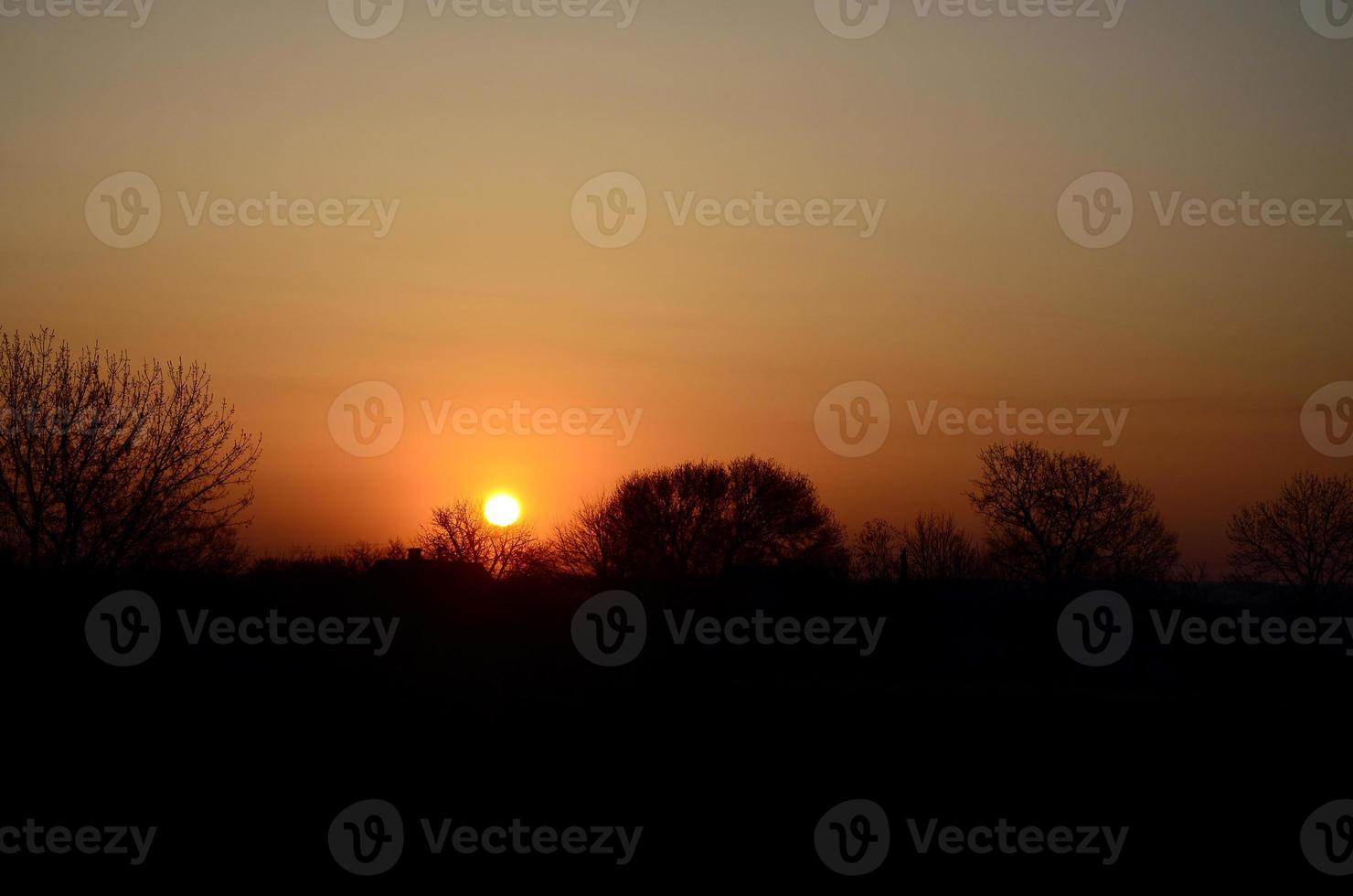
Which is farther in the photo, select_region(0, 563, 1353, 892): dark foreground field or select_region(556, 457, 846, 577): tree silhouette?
select_region(556, 457, 846, 577): tree silhouette

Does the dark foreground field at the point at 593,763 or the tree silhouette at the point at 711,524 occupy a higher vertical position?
the tree silhouette at the point at 711,524

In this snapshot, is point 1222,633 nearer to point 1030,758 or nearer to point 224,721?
point 1030,758

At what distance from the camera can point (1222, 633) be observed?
4766cm

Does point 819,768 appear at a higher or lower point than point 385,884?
higher

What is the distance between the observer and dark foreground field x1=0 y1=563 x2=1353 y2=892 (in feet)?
53.4

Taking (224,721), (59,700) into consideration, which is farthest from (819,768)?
(59,700)

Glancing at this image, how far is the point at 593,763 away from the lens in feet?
70.7

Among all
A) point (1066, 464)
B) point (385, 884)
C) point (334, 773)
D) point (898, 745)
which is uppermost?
point (1066, 464)

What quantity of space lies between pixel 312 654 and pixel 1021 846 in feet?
69.4

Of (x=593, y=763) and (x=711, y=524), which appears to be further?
(x=711, y=524)

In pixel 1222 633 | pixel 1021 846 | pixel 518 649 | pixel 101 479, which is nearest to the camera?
pixel 1021 846

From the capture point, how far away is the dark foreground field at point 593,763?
1627cm

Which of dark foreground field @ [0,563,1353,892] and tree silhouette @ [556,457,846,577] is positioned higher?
tree silhouette @ [556,457,846,577]

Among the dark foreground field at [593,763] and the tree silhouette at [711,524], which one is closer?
the dark foreground field at [593,763]
